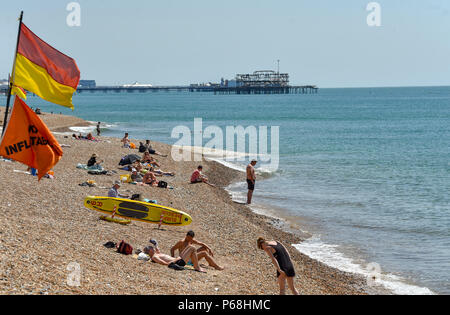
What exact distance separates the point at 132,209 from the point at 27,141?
605 centimetres

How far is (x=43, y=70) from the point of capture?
34.4 feet

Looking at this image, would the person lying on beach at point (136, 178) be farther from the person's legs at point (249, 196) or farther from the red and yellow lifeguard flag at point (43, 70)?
the red and yellow lifeguard flag at point (43, 70)

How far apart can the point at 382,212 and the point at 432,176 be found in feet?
40.8

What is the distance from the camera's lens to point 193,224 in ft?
55.8

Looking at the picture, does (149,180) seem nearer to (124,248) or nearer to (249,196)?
(249,196)

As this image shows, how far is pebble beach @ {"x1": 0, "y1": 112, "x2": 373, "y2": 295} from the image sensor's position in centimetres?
995

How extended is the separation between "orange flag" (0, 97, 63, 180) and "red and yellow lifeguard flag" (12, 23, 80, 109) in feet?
1.61

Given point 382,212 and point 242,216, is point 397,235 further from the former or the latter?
point 242,216
